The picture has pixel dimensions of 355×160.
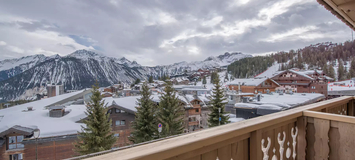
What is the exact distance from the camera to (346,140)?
108cm

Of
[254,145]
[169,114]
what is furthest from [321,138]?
[169,114]

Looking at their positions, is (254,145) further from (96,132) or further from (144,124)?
(144,124)

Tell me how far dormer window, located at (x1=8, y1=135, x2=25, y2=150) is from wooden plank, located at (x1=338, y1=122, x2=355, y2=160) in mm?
12588

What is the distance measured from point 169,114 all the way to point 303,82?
22.5 metres

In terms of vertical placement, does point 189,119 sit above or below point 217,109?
below

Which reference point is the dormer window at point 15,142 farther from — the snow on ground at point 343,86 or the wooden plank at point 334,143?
the snow on ground at point 343,86

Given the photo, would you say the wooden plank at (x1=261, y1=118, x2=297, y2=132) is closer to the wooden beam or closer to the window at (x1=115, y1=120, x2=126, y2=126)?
the wooden beam

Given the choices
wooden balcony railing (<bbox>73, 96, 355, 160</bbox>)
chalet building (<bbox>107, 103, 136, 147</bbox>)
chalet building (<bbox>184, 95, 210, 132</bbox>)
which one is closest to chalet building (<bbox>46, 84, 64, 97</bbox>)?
chalet building (<bbox>107, 103, 136, 147</bbox>)

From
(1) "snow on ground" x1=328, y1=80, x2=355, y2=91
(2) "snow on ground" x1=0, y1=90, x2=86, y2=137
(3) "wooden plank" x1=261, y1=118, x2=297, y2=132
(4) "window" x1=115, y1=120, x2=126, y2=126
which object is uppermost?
(3) "wooden plank" x1=261, y1=118, x2=297, y2=132

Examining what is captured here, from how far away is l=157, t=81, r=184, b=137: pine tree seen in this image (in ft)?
31.9

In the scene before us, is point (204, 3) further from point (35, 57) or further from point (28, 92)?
point (35, 57)

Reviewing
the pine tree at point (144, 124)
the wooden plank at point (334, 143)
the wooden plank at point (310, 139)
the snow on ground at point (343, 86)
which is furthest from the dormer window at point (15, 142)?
the snow on ground at point (343, 86)

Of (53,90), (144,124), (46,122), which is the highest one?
(53,90)

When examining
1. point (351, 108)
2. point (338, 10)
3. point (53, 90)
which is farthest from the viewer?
point (53, 90)
